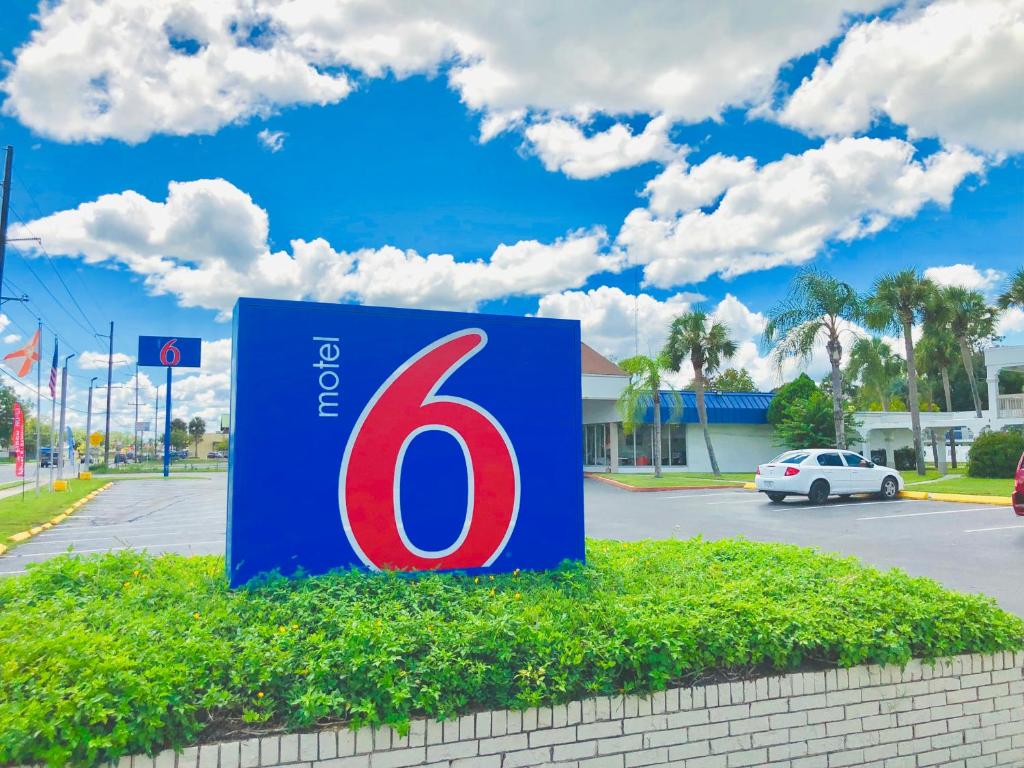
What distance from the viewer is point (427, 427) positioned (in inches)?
211

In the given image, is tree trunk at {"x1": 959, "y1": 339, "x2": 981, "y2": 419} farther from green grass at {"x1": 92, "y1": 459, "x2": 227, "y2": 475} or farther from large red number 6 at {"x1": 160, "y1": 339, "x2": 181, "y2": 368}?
green grass at {"x1": 92, "y1": 459, "x2": 227, "y2": 475}

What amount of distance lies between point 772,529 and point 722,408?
24.7 metres

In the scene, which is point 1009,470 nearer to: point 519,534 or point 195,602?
point 519,534

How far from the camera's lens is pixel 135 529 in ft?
52.5

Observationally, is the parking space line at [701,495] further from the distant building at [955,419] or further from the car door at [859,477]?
the distant building at [955,419]

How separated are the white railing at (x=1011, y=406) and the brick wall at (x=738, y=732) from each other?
3578cm

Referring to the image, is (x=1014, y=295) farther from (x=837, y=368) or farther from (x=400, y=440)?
(x=400, y=440)

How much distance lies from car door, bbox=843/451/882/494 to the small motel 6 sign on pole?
3740 centimetres

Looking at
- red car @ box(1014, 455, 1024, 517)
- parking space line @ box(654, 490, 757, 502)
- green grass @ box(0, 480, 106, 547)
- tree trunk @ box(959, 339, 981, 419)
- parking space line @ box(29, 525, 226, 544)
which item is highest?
tree trunk @ box(959, 339, 981, 419)

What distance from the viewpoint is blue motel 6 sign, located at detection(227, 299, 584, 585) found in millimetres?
5012

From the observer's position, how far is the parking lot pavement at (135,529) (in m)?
12.6

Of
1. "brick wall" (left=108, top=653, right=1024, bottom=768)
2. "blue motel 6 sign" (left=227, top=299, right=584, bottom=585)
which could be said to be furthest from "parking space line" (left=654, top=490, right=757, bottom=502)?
"brick wall" (left=108, top=653, right=1024, bottom=768)

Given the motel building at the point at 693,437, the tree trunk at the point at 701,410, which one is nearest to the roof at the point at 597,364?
the motel building at the point at 693,437

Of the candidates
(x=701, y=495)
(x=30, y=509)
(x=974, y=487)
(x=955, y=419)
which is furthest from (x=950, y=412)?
(x=30, y=509)
